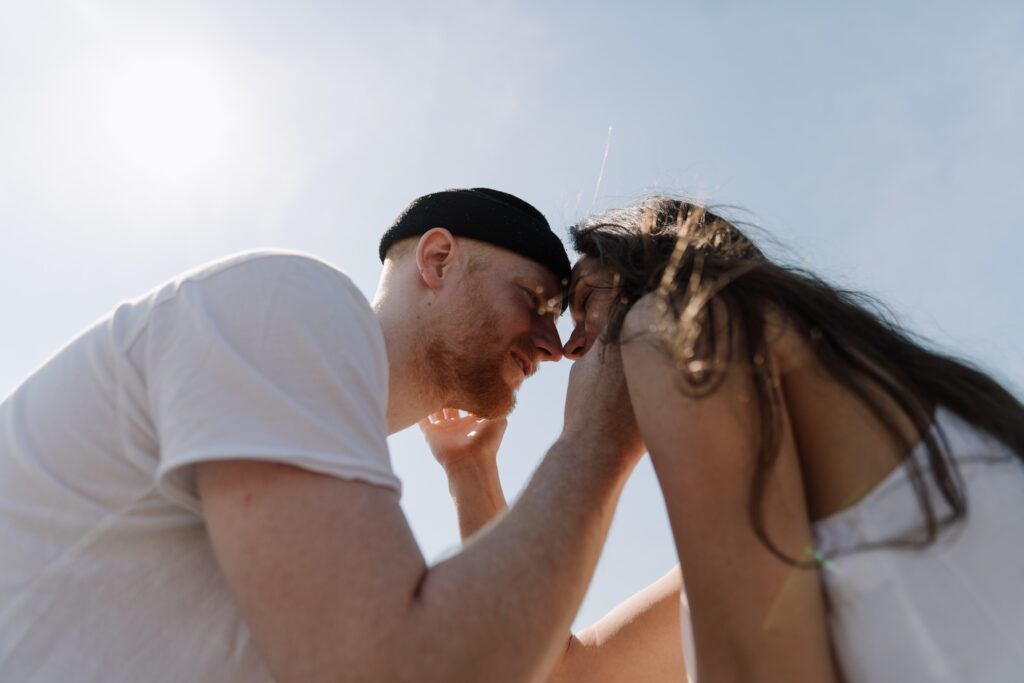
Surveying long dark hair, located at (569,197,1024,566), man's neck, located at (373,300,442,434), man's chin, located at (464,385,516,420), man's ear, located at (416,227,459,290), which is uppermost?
long dark hair, located at (569,197,1024,566)

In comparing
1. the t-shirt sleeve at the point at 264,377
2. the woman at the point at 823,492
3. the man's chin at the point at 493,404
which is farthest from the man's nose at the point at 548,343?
the t-shirt sleeve at the point at 264,377

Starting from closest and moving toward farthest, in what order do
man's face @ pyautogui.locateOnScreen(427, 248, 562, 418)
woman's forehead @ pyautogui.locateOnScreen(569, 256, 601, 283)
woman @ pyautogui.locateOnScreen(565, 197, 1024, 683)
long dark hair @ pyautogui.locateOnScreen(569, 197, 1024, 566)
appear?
1. woman @ pyautogui.locateOnScreen(565, 197, 1024, 683)
2. long dark hair @ pyautogui.locateOnScreen(569, 197, 1024, 566)
3. woman's forehead @ pyautogui.locateOnScreen(569, 256, 601, 283)
4. man's face @ pyautogui.locateOnScreen(427, 248, 562, 418)

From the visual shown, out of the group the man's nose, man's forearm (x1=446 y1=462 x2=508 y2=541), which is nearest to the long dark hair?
the man's nose

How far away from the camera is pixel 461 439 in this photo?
387 cm

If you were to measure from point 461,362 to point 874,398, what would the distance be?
1.98 meters

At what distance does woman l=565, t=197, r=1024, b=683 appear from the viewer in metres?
1.65

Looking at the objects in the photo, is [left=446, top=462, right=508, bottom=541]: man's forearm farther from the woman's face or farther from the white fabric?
the white fabric

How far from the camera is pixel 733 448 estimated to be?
1.74 metres

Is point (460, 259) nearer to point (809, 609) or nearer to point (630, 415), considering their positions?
point (630, 415)

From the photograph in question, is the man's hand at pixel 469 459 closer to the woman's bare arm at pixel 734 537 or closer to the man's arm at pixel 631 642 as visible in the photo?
the man's arm at pixel 631 642

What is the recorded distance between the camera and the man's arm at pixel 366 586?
5.05 feet

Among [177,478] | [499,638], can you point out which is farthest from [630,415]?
[177,478]

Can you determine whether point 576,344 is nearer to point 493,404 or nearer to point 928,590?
point 493,404

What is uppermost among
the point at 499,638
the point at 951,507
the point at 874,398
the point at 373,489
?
the point at 874,398
